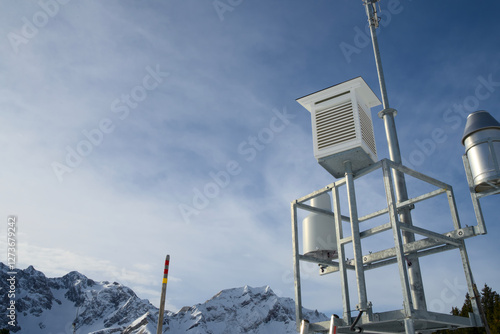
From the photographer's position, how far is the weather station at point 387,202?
10078mm

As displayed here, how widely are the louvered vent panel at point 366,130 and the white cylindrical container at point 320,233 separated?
309cm

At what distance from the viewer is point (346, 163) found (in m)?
11.9

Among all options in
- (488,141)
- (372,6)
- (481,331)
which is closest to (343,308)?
(488,141)

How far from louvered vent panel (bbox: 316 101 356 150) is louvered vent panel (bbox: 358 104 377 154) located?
27 cm

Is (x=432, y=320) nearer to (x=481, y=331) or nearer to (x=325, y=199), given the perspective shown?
(x=325, y=199)

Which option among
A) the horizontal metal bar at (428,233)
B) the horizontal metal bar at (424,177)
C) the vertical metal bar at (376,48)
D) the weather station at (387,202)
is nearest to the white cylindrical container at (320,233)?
the weather station at (387,202)

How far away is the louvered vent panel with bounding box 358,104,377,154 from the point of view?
11.7 m

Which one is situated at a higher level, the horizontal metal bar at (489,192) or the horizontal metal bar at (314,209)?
the horizontal metal bar at (314,209)

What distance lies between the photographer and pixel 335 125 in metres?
12.1

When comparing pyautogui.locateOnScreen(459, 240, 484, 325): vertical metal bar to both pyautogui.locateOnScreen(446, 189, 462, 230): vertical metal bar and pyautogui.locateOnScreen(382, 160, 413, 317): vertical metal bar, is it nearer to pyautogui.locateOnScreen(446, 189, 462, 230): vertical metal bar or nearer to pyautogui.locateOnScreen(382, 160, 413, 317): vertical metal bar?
pyautogui.locateOnScreen(446, 189, 462, 230): vertical metal bar

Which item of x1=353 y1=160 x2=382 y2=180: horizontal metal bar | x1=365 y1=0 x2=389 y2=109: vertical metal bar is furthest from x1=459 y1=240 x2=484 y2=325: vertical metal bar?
x1=365 y1=0 x2=389 y2=109: vertical metal bar

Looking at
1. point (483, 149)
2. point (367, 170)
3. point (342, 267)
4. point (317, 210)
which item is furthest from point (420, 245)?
point (317, 210)

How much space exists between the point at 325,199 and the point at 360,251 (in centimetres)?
424

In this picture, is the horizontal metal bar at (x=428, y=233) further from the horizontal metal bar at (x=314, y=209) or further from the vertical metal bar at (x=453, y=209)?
the horizontal metal bar at (x=314, y=209)
